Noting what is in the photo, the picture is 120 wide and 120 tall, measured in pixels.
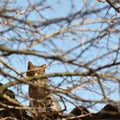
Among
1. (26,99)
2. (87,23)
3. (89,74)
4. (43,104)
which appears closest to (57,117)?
(43,104)

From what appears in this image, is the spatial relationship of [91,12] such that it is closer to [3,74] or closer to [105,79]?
[105,79]

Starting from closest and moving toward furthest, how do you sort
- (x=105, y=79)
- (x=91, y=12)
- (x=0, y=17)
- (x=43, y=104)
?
(x=91, y=12) < (x=105, y=79) < (x=0, y=17) < (x=43, y=104)

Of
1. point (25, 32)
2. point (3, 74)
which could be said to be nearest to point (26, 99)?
point (3, 74)

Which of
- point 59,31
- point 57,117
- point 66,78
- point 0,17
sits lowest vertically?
point 57,117

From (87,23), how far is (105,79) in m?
0.87

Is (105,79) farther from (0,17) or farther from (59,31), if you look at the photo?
(0,17)

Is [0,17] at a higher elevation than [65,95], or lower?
higher

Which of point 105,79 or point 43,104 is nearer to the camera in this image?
point 105,79

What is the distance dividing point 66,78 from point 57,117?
2.90 feet

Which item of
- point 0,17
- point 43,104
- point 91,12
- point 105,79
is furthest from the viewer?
point 43,104

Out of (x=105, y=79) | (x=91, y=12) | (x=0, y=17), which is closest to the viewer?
(x=91, y=12)

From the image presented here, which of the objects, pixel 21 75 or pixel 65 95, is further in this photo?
pixel 21 75

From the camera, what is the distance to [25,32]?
6328 mm

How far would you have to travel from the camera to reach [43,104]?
6727 millimetres
